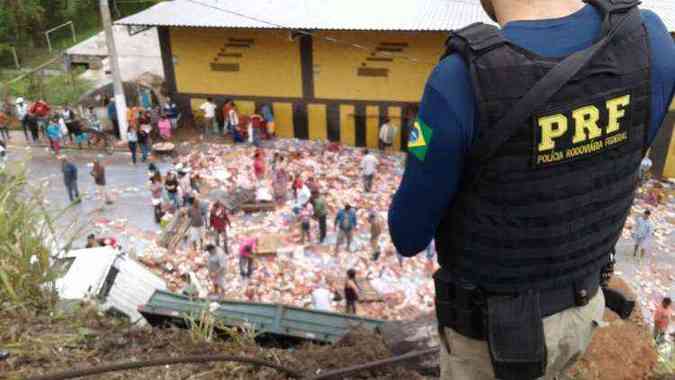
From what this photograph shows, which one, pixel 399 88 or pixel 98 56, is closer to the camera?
pixel 399 88

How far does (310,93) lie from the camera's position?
1642 cm

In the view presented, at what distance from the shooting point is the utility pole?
14.1m

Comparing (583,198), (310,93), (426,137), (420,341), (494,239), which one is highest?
(426,137)

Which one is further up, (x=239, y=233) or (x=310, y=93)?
(x=310, y=93)

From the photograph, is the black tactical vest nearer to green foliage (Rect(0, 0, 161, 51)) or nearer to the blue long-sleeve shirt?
the blue long-sleeve shirt

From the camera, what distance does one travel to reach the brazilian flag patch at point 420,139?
59.0 inches

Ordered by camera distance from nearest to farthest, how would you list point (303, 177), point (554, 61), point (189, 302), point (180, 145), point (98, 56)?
point (554, 61) → point (189, 302) → point (303, 177) → point (180, 145) → point (98, 56)

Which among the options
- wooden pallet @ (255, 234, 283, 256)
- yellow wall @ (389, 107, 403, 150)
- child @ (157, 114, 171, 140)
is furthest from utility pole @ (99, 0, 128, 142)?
yellow wall @ (389, 107, 403, 150)

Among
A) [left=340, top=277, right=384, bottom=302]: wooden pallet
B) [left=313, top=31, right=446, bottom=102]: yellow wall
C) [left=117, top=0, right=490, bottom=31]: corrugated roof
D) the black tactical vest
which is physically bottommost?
[left=340, top=277, right=384, bottom=302]: wooden pallet

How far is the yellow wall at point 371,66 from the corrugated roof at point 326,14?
64 cm

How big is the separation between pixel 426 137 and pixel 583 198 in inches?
19.1

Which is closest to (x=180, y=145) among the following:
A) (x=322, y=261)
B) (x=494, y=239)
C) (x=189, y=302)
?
(x=322, y=261)

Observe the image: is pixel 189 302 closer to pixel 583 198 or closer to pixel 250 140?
pixel 583 198

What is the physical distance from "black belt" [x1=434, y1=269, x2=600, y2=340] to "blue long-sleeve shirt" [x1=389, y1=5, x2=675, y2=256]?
0.20 metres
